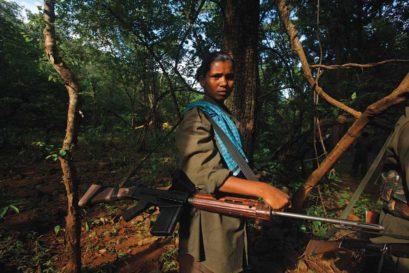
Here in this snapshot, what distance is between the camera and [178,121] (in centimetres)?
345

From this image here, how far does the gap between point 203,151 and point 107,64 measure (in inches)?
457

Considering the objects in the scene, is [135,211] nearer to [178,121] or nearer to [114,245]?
[178,121]

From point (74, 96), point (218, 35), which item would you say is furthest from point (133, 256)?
point (218, 35)

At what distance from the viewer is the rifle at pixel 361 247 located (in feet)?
5.86

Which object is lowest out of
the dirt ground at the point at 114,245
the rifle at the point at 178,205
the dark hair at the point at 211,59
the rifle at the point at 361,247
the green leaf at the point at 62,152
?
the dirt ground at the point at 114,245

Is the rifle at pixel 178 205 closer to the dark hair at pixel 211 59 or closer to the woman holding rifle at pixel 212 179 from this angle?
the woman holding rifle at pixel 212 179

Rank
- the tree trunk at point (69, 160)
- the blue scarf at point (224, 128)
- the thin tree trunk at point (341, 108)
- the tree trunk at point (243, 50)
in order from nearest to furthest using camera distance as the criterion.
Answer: the blue scarf at point (224, 128) → the thin tree trunk at point (341, 108) → the tree trunk at point (69, 160) → the tree trunk at point (243, 50)

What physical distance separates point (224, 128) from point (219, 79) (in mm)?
359

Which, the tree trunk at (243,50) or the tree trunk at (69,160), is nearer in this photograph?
the tree trunk at (69,160)

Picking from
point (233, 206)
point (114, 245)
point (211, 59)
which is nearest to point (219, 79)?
point (211, 59)

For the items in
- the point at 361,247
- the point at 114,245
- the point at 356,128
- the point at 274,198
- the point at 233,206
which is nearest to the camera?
the point at 274,198

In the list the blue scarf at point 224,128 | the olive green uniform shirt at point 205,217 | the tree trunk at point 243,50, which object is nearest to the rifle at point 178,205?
the olive green uniform shirt at point 205,217

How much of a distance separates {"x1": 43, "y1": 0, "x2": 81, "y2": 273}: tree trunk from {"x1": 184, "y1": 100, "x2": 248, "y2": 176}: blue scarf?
1.48 metres

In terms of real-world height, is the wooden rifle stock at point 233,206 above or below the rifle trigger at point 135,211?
above
